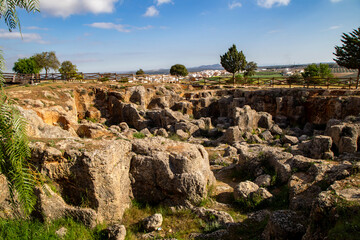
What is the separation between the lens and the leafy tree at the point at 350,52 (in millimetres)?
29430

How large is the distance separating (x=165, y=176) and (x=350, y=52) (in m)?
32.9

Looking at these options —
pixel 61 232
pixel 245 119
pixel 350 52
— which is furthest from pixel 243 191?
pixel 350 52

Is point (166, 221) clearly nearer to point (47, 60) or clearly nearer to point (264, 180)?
point (264, 180)

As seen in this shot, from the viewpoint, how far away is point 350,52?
30.1 metres

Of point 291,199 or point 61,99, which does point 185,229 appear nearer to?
point 291,199

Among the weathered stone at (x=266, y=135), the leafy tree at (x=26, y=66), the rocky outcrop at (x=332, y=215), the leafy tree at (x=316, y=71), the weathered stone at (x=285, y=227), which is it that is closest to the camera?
the rocky outcrop at (x=332, y=215)

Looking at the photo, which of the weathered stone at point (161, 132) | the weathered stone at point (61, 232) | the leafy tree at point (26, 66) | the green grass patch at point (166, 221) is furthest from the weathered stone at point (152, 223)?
the leafy tree at point (26, 66)

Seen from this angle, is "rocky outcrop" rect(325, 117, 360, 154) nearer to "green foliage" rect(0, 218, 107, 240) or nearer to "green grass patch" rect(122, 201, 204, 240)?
"green grass patch" rect(122, 201, 204, 240)

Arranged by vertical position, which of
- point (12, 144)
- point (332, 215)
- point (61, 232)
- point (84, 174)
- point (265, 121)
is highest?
point (12, 144)

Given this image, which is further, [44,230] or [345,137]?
[345,137]

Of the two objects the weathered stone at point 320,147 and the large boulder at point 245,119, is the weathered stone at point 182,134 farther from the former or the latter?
the weathered stone at point 320,147

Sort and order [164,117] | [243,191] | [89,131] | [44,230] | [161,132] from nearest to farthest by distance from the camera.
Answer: [44,230] < [243,191] < [89,131] < [161,132] < [164,117]

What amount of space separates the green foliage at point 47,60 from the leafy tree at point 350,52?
49.6m

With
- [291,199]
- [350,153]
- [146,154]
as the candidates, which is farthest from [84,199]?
[350,153]
